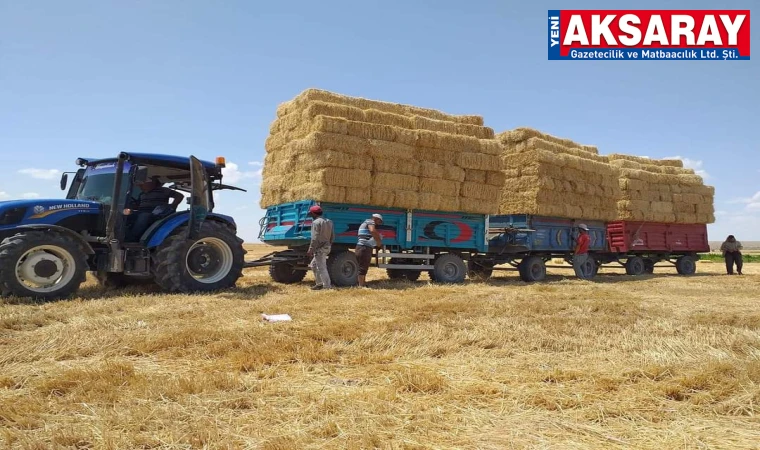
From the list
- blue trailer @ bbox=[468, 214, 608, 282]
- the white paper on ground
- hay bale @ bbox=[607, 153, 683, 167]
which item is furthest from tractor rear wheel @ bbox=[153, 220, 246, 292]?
hay bale @ bbox=[607, 153, 683, 167]

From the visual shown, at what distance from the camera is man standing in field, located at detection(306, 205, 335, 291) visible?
10.2 meters

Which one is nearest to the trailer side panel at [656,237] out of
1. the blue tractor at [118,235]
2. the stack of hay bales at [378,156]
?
the stack of hay bales at [378,156]

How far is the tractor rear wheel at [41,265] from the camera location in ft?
24.0

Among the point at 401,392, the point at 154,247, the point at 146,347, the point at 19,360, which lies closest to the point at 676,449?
the point at 401,392

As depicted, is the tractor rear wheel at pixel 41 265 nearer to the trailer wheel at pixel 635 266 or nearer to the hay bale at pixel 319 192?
the hay bale at pixel 319 192

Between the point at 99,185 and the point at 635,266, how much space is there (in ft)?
55.6

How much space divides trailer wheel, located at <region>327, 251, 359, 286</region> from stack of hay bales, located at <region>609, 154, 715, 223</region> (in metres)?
11.1

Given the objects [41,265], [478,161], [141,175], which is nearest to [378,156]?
[478,161]

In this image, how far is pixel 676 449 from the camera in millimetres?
2951

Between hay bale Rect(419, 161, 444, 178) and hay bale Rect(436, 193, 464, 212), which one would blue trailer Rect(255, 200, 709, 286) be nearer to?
hay bale Rect(436, 193, 464, 212)

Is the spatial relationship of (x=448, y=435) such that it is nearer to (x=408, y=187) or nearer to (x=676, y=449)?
(x=676, y=449)

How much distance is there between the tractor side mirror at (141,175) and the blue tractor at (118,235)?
0.6 inches

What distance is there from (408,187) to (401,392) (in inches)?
347

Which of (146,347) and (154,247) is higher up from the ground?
(154,247)
